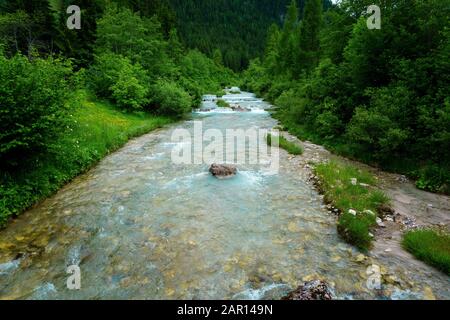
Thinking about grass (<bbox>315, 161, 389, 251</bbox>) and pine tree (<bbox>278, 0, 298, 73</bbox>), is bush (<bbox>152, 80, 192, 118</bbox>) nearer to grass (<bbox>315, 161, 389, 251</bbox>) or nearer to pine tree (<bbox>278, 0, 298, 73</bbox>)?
grass (<bbox>315, 161, 389, 251</bbox>)

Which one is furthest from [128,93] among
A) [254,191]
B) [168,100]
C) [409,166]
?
[409,166]

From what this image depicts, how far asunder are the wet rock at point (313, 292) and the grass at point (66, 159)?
24.9 feet

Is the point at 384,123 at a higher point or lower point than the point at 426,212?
higher

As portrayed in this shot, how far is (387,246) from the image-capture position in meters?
6.66

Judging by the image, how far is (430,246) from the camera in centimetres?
630

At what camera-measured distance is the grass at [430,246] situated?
5898 millimetres

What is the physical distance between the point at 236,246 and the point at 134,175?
634 cm

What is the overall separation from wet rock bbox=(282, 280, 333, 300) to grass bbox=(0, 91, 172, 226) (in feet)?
24.9

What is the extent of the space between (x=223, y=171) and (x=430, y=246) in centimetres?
712

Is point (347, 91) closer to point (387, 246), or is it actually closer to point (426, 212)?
point (426, 212)

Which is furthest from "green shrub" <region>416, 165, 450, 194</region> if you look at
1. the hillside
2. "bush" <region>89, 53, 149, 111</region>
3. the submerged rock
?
the hillside

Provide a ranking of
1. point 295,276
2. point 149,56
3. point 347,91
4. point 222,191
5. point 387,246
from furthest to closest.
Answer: point 149,56, point 347,91, point 222,191, point 387,246, point 295,276

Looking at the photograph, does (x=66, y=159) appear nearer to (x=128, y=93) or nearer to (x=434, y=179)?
(x=434, y=179)
